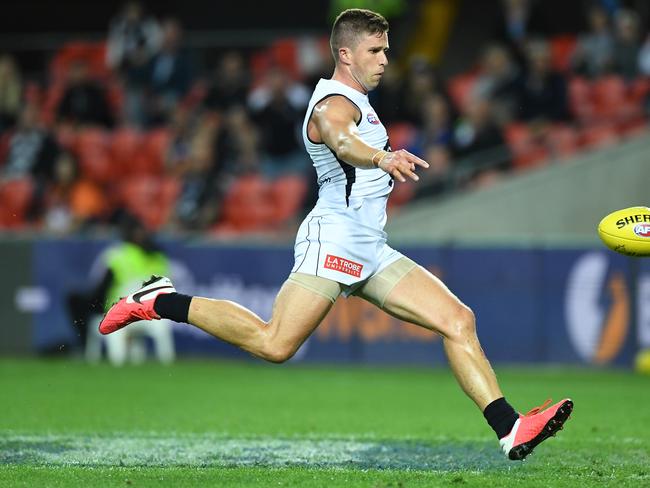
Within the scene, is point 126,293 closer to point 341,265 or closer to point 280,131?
point 280,131

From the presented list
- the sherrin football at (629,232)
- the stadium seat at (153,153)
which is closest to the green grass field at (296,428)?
the sherrin football at (629,232)

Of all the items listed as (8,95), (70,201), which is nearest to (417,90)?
(70,201)

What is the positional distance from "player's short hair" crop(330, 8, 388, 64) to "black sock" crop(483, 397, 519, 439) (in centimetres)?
209

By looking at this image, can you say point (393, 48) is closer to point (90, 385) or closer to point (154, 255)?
point (154, 255)

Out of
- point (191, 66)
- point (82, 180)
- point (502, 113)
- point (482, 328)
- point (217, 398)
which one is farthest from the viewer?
point (191, 66)

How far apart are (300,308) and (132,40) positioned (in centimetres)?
1384

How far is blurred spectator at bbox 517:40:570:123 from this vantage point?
16.0 metres

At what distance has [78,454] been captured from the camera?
23.7 ft

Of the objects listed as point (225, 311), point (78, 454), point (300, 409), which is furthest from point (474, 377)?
point (300, 409)

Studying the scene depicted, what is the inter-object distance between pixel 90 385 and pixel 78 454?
5514 mm

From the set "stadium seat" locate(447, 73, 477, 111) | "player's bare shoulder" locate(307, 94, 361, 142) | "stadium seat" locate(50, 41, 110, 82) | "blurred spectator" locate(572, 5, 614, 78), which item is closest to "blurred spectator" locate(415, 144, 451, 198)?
"stadium seat" locate(447, 73, 477, 111)

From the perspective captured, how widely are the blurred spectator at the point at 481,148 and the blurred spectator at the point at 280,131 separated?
2579 mm

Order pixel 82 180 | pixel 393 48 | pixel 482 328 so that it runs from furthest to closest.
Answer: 1. pixel 393 48
2. pixel 82 180
3. pixel 482 328

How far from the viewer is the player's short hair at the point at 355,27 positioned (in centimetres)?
675
